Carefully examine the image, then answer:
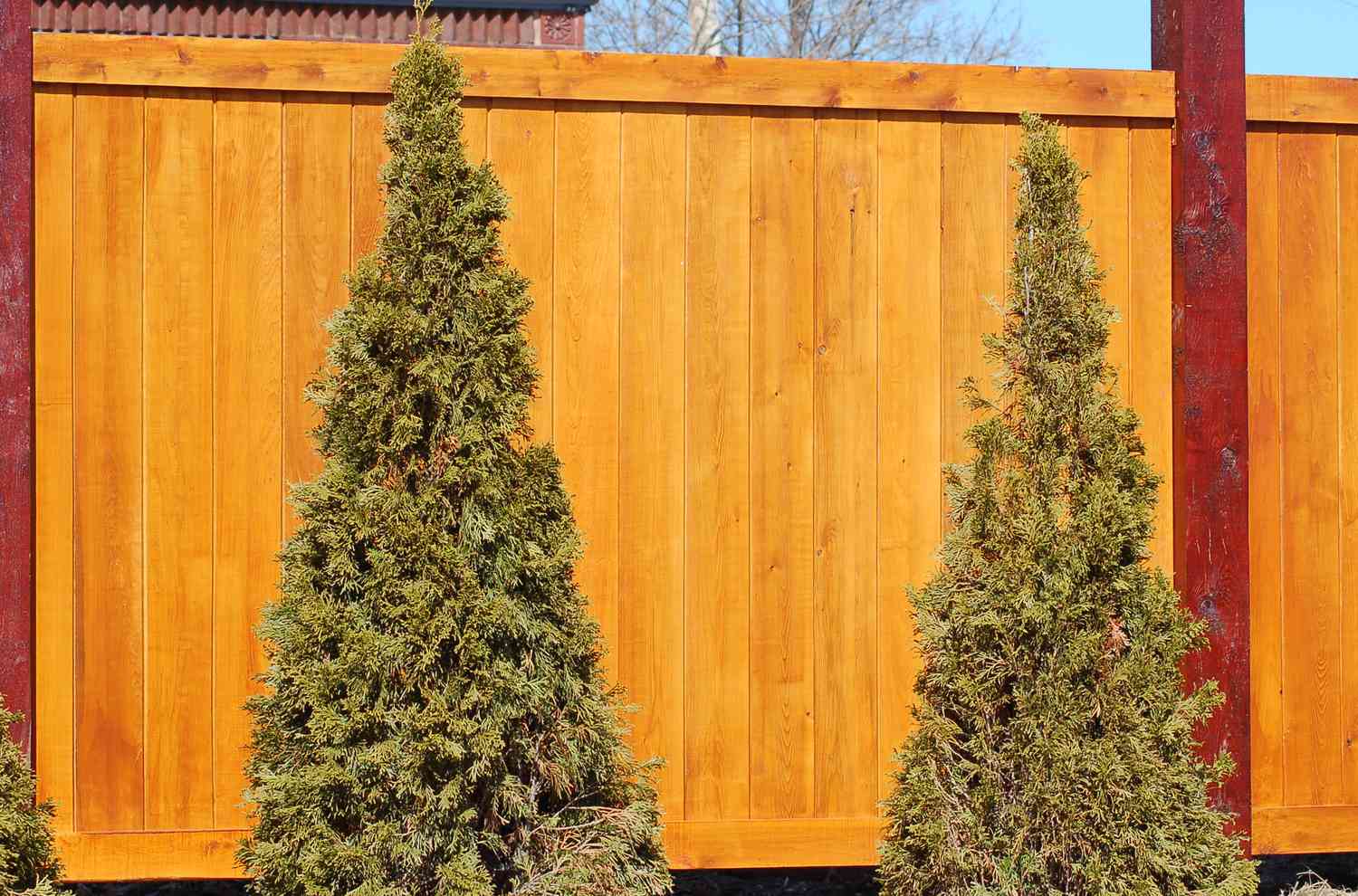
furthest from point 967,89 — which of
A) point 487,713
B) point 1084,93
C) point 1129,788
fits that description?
point 487,713

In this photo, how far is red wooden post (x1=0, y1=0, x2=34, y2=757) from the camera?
3.53 m

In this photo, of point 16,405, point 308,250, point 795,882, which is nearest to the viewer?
point 16,405

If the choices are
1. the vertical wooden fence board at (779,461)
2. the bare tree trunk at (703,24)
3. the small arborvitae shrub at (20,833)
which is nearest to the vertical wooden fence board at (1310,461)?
the vertical wooden fence board at (779,461)

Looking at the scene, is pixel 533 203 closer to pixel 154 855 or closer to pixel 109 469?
pixel 109 469

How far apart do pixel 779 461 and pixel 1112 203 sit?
124 cm

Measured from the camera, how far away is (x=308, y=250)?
366 centimetres

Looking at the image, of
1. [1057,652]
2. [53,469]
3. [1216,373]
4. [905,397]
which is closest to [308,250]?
[53,469]

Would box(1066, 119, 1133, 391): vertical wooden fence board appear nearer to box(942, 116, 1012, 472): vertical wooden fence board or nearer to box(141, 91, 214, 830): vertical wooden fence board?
box(942, 116, 1012, 472): vertical wooden fence board

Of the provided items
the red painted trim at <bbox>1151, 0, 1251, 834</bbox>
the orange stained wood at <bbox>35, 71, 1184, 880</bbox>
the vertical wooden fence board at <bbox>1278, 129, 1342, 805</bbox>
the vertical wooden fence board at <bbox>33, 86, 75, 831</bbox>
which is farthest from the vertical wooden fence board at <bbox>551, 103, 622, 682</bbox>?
the vertical wooden fence board at <bbox>1278, 129, 1342, 805</bbox>

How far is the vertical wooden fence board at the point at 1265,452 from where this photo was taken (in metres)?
3.94

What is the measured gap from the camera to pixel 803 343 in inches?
150

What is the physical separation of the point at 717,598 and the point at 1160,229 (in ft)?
5.52

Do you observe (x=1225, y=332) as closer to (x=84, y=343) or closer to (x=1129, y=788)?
(x=1129, y=788)

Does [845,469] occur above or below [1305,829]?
above
